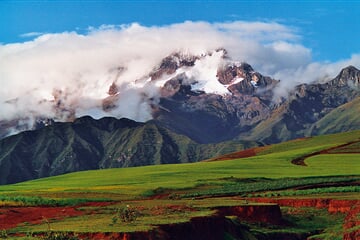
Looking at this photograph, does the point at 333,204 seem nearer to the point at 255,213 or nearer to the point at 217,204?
the point at 255,213

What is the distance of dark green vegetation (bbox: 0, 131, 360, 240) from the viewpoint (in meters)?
64.6

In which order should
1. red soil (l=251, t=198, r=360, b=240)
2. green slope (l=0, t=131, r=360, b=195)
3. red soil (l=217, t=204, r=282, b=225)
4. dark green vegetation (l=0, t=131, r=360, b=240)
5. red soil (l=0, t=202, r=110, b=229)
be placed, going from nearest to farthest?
dark green vegetation (l=0, t=131, r=360, b=240) → red soil (l=0, t=202, r=110, b=229) → red soil (l=251, t=198, r=360, b=240) → red soil (l=217, t=204, r=282, b=225) → green slope (l=0, t=131, r=360, b=195)

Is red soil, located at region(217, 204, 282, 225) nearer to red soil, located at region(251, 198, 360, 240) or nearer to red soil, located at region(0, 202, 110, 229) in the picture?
red soil, located at region(251, 198, 360, 240)

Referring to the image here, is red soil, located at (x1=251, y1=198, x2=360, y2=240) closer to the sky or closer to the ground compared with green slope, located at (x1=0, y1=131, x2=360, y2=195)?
closer to the sky

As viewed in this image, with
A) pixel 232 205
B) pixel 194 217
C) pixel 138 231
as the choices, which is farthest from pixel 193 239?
pixel 232 205

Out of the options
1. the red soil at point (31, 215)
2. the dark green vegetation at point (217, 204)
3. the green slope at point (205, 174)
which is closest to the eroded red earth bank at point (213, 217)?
the red soil at point (31, 215)

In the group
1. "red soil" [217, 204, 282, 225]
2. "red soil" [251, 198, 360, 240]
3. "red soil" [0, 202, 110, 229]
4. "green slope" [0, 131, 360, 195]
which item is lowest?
"green slope" [0, 131, 360, 195]

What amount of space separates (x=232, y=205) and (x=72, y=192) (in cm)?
5203

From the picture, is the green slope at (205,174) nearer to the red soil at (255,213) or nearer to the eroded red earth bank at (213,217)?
the eroded red earth bank at (213,217)

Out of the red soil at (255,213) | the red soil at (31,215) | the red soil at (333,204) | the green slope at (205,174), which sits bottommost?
the green slope at (205,174)

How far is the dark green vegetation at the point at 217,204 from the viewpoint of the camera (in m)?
64.6

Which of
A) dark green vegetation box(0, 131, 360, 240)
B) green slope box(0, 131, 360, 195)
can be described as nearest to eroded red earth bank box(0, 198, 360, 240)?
dark green vegetation box(0, 131, 360, 240)

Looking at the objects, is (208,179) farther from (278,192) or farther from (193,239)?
(193,239)

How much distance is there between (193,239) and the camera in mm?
64000
